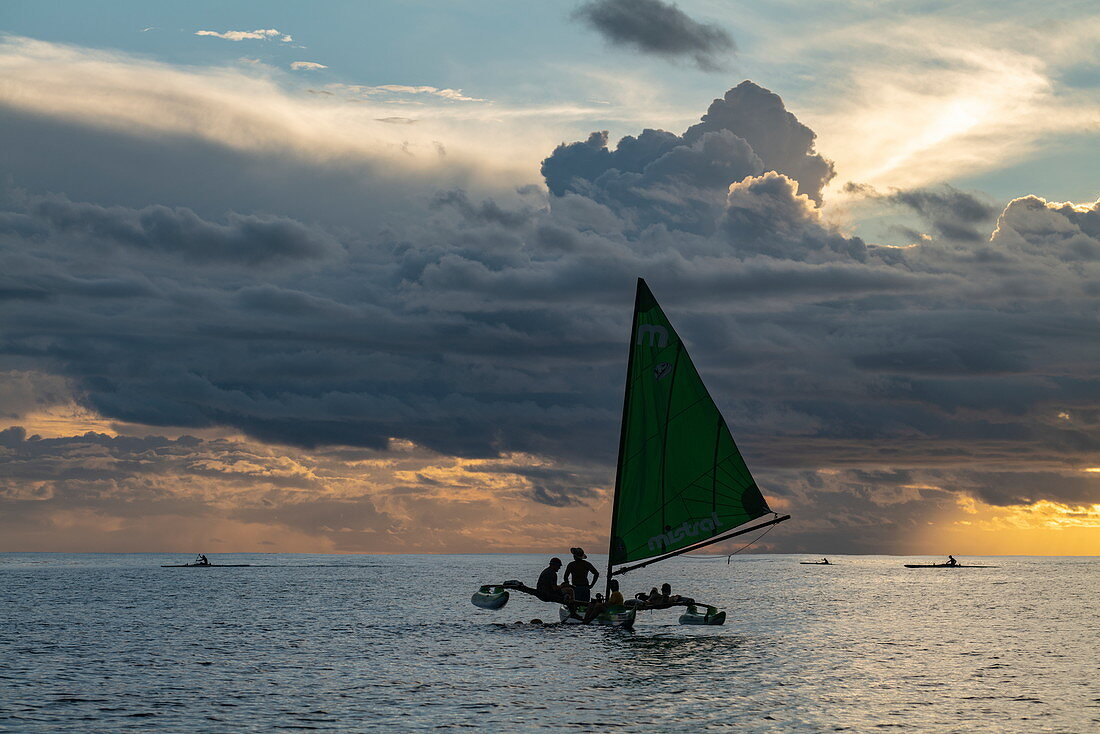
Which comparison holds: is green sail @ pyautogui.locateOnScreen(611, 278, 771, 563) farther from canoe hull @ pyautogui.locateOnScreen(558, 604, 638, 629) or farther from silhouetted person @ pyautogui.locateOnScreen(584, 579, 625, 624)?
canoe hull @ pyautogui.locateOnScreen(558, 604, 638, 629)

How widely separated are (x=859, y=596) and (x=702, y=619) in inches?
3463

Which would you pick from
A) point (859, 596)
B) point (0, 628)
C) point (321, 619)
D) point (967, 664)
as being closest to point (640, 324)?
point (967, 664)

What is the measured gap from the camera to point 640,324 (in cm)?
5194

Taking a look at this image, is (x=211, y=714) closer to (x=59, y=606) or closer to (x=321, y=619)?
(x=321, y=619)

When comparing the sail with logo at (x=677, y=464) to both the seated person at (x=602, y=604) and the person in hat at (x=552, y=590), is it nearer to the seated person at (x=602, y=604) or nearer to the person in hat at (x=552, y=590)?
the seated person at (x=602, y=604)

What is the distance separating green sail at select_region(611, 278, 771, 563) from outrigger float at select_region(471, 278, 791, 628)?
45mm

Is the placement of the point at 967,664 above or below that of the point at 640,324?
below

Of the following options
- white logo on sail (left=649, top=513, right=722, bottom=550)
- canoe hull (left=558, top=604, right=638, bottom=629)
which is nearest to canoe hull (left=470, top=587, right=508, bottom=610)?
canoe hull (left=558, top=604, right=638, bottom=629)

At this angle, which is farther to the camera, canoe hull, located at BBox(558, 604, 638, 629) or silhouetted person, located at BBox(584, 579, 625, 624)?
silhouetted person, located at BBox(584, 579, 625, 624)

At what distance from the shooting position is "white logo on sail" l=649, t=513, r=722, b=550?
51.3 meters

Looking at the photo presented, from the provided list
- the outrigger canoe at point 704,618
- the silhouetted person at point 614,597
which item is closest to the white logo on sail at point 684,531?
the silhouetted person at point 614,597

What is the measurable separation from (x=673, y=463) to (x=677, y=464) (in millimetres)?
189

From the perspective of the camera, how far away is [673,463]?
51.4 meters

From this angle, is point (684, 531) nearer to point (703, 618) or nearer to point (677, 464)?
point (677, 464)
